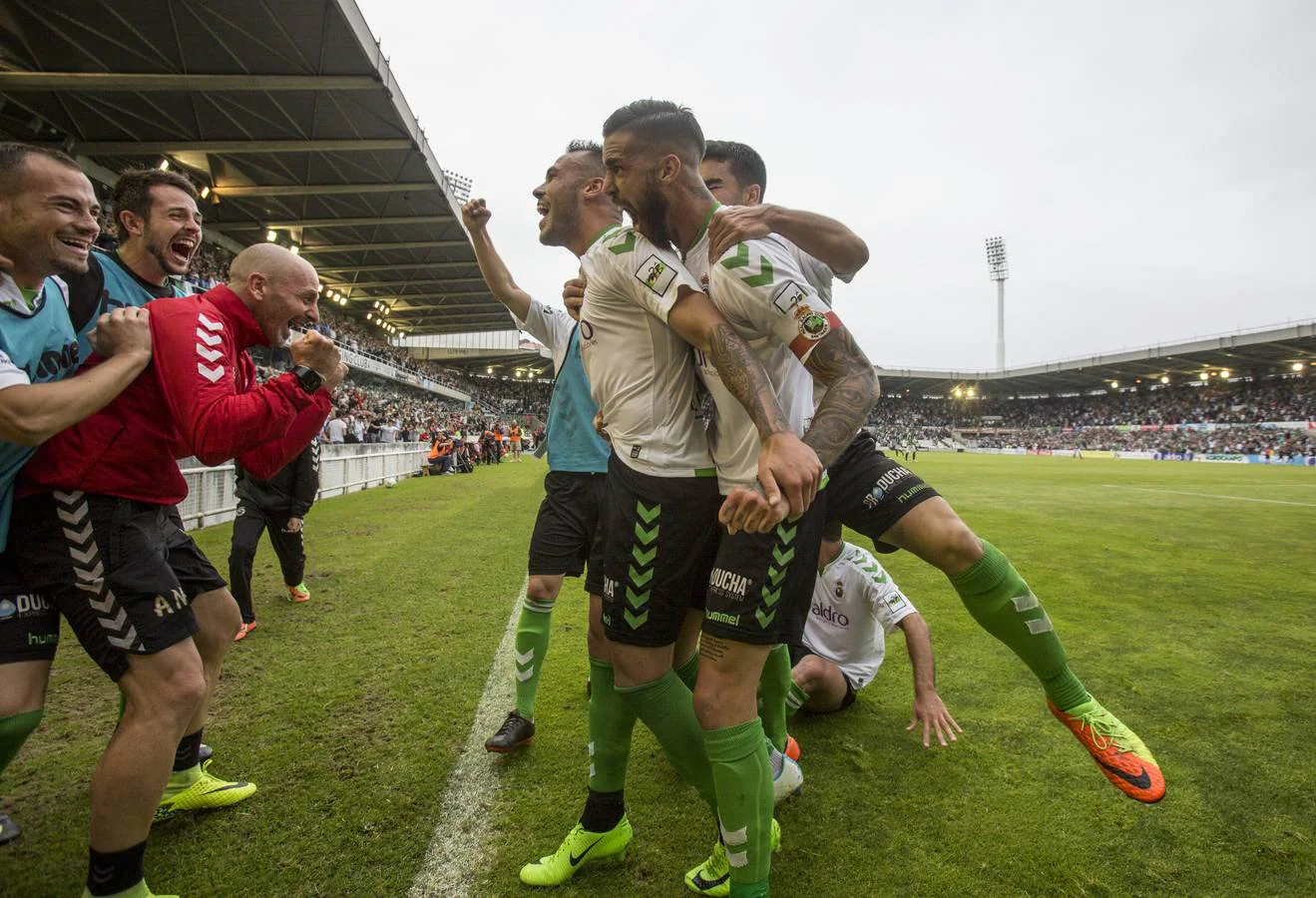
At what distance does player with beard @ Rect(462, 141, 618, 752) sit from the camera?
104 inches

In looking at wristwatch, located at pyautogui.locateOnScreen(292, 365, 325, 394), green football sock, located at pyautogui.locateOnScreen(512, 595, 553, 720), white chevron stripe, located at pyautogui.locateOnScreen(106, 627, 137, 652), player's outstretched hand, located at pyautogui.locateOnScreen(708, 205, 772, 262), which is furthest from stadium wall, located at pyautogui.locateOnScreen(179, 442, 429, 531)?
player's outstretched hand, located at pyautogui.locateOnScreen(708, 205, 772, 262)

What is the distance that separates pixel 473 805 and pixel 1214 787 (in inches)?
119

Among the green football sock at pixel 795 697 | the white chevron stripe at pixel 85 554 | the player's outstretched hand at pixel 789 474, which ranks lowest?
the green football sock at pixel 795 697

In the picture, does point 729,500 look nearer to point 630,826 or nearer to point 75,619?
point 630,826

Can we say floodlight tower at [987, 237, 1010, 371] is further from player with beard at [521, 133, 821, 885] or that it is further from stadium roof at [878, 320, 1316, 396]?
player with beard at [521, 133, 821, 885]

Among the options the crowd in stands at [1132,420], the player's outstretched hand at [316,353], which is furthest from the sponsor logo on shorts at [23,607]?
the crowd in stands at [1132,420]

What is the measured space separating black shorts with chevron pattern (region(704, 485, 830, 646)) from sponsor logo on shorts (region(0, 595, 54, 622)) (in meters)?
2.00

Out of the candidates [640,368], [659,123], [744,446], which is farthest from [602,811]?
[659,123]

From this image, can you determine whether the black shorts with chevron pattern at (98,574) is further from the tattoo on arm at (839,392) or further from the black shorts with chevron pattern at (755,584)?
the tattoo on arm at (839,392)

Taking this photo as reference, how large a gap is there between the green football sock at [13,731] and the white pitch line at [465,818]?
1226mm

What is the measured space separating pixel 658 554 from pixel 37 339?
1.95 metres

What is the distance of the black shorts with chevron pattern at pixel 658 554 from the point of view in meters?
1.96

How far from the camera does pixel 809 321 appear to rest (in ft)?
5.78

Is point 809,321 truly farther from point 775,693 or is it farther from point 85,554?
point 85,554
